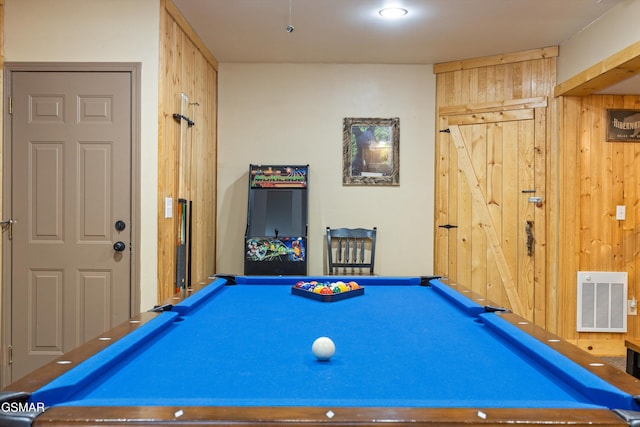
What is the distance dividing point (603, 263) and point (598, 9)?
85.7 inches

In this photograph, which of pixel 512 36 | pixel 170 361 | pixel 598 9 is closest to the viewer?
pixel 170 361

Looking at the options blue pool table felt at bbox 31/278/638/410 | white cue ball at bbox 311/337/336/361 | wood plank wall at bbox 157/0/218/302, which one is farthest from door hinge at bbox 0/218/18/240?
white cue ball at bbox 311/337/336/361

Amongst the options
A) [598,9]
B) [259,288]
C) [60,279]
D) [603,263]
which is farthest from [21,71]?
[603,263]

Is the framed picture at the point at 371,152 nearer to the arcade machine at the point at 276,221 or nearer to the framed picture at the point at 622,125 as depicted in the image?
the arcade machine at the point at 276,221

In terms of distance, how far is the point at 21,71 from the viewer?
11.4 feet

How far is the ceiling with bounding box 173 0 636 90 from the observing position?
3766 millimetres

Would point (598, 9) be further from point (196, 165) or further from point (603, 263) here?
point (196, 165)

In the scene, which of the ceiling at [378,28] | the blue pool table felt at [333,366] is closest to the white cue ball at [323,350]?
the blue pool table felt at [333,366]

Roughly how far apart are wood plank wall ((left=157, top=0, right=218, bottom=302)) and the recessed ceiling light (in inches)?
60.3

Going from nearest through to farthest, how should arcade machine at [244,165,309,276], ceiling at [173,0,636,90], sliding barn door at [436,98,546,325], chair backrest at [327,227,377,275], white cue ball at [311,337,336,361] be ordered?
1. white cue ball at [311,337,336,361]
2. ceiling at [173,0,636,90]
3. arcade machine at [244,165,309,276]
4. sliding barn door at [436,98,546,325]
5. chair backrest at [327,227,377,275]

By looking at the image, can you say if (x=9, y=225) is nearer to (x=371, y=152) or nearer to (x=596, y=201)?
(x=371, y=152)

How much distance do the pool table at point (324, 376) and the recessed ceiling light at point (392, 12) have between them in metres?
2.58

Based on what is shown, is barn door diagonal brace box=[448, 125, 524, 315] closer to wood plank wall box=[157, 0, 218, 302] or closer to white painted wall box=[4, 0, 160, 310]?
wood plank wall box=[157, 0, 218, 302]

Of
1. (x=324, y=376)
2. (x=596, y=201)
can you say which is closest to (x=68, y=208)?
(x=324, y=376)
